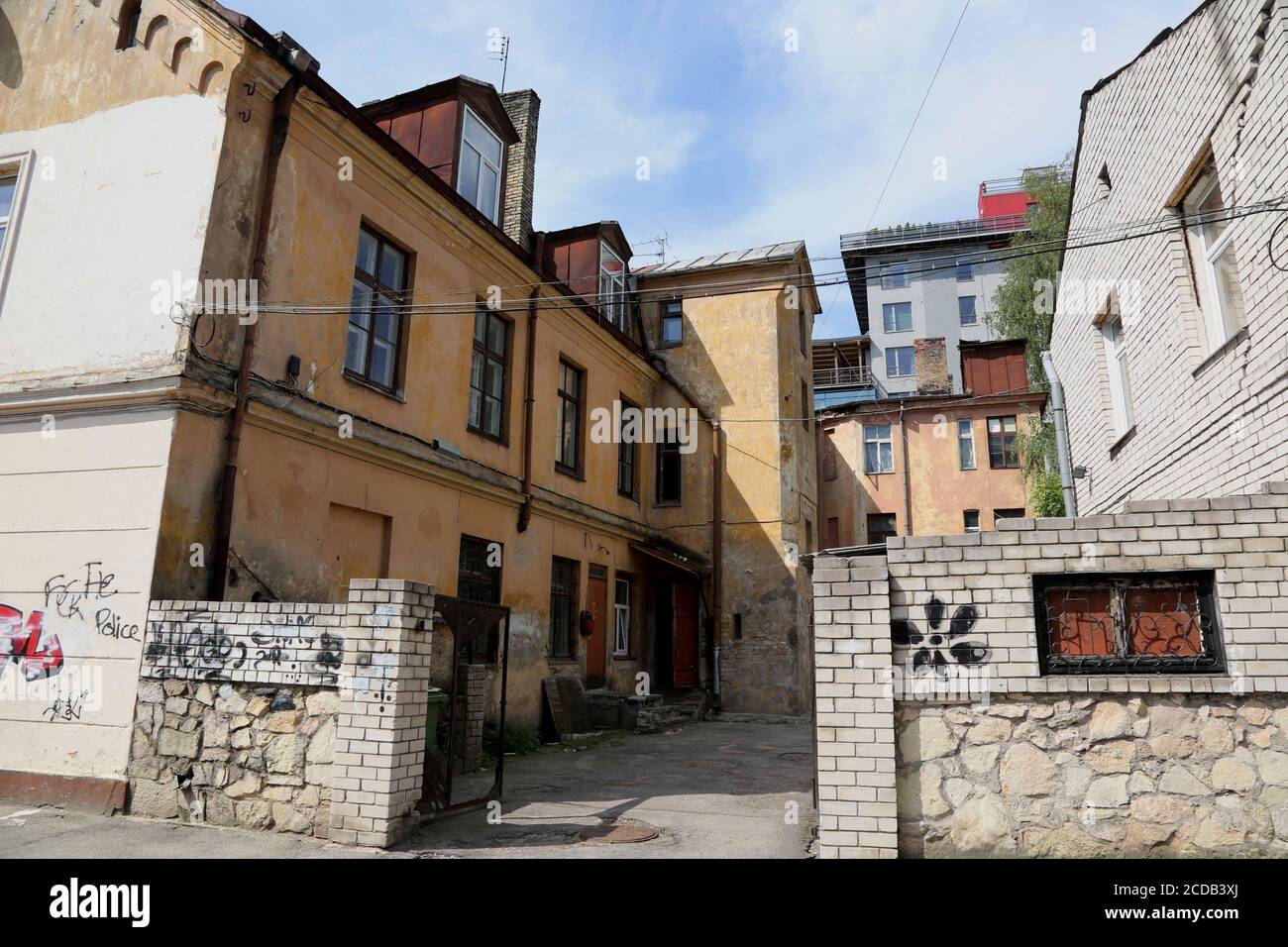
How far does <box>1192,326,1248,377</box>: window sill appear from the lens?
5.75 metres

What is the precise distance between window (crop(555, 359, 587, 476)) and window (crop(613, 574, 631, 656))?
2738 millimetres

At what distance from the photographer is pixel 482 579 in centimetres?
1170

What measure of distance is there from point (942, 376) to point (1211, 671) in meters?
24.8

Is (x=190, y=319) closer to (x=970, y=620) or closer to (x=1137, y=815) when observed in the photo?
(x=970, y=620)

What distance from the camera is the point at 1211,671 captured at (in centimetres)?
467

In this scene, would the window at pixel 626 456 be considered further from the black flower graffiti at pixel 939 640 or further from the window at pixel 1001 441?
the window at pixel 1001 441

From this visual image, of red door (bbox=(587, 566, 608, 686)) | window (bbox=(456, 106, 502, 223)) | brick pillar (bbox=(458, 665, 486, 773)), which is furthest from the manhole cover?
window (bbox=(456, 106, 502, 223))

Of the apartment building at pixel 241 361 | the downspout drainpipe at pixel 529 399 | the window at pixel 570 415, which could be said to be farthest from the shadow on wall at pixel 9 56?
the window at pixel 570 415

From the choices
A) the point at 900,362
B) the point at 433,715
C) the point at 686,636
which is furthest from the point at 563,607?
the point at 900,362

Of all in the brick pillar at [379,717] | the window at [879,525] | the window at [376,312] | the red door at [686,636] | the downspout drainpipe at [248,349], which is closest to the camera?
the brick pillar at [379,717]

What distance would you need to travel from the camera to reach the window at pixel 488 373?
12.0m

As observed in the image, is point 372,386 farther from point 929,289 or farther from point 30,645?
point 929,289

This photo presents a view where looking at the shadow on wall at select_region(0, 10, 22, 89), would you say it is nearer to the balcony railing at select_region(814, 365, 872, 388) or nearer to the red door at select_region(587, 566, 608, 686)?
the red door at select_region(587, 566, 608, 686)

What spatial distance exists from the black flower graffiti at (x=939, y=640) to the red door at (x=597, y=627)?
31.8 feet
